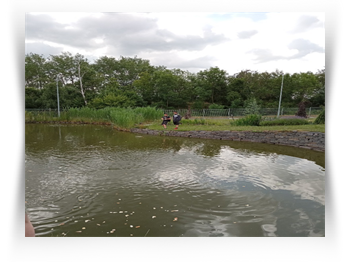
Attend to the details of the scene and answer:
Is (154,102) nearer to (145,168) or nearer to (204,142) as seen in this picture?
(204,142)

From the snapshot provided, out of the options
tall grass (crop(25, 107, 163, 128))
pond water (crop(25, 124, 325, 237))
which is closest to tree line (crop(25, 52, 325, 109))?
tall grass (crop(25, 107, 163, 128))

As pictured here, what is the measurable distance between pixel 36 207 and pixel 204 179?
343 cm

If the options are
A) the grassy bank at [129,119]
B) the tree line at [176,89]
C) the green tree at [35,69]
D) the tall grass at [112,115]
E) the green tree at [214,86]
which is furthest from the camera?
the green tree at [35,69]

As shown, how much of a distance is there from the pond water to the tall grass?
747 centimetres

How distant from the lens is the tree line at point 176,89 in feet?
90.0

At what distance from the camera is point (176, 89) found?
31734 millimetres

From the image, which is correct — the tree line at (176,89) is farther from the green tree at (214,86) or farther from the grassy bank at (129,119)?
the grassy bank at (129,119)

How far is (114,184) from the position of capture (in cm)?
507

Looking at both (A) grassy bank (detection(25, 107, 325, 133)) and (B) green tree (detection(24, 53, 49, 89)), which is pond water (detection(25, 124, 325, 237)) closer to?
(A) grassy bank (detection(25, 107, 325, 133))

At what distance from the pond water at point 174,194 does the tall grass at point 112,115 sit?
747 centimetres

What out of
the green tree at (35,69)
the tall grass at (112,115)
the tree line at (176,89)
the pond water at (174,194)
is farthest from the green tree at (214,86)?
the green tree at (35,69)

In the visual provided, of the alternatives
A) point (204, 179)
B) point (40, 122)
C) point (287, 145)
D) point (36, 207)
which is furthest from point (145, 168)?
point (40, 122)

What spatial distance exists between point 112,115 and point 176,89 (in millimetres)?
16137

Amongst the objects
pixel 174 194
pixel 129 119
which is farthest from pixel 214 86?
pixel 174 194
